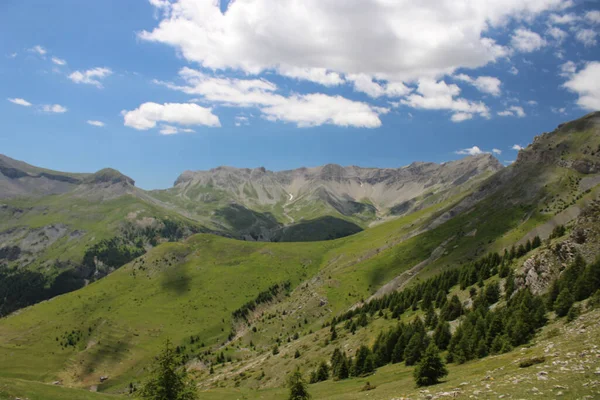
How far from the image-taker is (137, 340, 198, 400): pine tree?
38969 millimetres

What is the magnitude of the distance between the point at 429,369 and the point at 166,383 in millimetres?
28856

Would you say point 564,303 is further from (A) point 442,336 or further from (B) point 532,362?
(B) point 532,362

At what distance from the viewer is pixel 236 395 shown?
72375 millimetres

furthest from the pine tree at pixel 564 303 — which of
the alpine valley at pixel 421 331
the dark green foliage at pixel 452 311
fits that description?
the dark green foliage at pixel 452 311

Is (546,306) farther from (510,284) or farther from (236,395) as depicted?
(236,395)

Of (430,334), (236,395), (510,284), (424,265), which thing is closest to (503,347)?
(430,334)

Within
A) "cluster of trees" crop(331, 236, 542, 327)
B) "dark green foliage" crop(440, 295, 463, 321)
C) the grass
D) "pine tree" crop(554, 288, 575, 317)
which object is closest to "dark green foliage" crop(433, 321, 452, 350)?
"dark green foliage" crop(440, 295, 463, 321)

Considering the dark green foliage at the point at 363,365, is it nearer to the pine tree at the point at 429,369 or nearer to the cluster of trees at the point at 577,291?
the pine tree at the point at 429,369

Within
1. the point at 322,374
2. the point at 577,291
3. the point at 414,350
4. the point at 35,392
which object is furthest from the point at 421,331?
the point at 35,392

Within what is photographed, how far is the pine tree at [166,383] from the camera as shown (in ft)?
128

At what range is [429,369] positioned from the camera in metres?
42.7

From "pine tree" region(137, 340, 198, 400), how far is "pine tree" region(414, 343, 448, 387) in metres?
25.6

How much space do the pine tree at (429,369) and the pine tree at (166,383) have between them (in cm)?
2563

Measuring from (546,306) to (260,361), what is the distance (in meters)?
85.9
